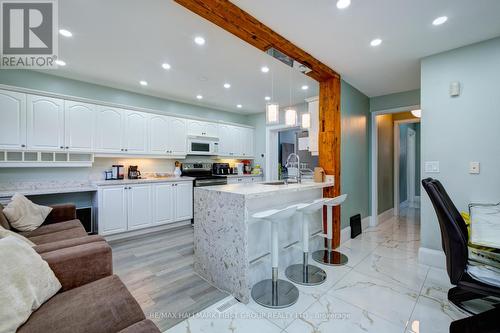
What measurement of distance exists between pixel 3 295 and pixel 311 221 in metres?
2.94

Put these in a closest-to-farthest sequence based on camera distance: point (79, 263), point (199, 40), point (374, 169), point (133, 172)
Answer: point (79, 263)
point (199, 40)
point (133, 172)
point (374, 169)

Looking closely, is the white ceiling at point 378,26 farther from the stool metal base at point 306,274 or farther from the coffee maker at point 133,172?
the coffee maker at point 133,172

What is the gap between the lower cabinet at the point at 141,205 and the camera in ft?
11.4

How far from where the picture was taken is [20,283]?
43.5 inches

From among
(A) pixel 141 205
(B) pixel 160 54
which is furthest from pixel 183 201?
(B) pixel 160 54

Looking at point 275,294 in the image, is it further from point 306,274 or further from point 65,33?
point 65,33

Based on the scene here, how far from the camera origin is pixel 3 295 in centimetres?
100

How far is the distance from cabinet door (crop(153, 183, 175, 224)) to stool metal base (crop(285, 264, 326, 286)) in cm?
262

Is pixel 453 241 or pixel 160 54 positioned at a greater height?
pixel 160 54

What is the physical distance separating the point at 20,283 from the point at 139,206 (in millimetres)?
2815

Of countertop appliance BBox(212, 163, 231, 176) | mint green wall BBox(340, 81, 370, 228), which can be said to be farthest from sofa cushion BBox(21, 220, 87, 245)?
mint green wall BBox(340, 81, 370, 228)

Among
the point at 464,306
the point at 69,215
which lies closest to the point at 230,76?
the point at 69,215

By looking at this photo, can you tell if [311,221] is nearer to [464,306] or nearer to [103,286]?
[464,306]

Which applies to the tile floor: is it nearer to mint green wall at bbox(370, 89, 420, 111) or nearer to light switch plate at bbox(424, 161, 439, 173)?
light switch plate at bbox(424, 161, 439, 173)
